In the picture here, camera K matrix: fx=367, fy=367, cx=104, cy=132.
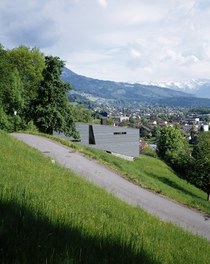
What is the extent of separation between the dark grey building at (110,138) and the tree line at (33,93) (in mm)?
6056

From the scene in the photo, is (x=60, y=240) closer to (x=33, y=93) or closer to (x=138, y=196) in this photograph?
(x=138, y=196)

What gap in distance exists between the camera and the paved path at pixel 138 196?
1581cm

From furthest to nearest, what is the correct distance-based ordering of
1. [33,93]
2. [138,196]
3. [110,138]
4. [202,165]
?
[110,138] → [33,93] → [202,165] → [138,196]

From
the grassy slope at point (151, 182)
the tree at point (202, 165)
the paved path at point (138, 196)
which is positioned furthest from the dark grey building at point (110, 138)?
the paved path at point (138, 196)

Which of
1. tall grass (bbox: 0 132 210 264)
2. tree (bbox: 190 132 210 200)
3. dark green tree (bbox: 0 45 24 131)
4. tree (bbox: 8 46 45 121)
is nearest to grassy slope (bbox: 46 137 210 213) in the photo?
tree (bbox: 190 132 210 200)

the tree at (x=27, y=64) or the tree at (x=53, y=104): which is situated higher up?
the tree at (x=27, y=64)

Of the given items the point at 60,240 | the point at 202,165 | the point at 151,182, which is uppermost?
the point at 60,240

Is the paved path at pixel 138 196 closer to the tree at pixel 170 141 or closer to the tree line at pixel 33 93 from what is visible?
the tree line at pixel 33 93

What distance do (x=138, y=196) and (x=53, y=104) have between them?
100 feet

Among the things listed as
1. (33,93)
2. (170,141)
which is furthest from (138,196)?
(170,141)

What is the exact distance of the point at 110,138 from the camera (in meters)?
61.8

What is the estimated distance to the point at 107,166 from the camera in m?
23.6

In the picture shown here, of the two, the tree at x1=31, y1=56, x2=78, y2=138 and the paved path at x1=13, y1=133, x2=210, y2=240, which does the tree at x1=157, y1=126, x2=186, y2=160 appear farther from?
the paved path at x1=13, y1=133, x2=210, y2=240

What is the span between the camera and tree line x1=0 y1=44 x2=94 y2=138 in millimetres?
46625
